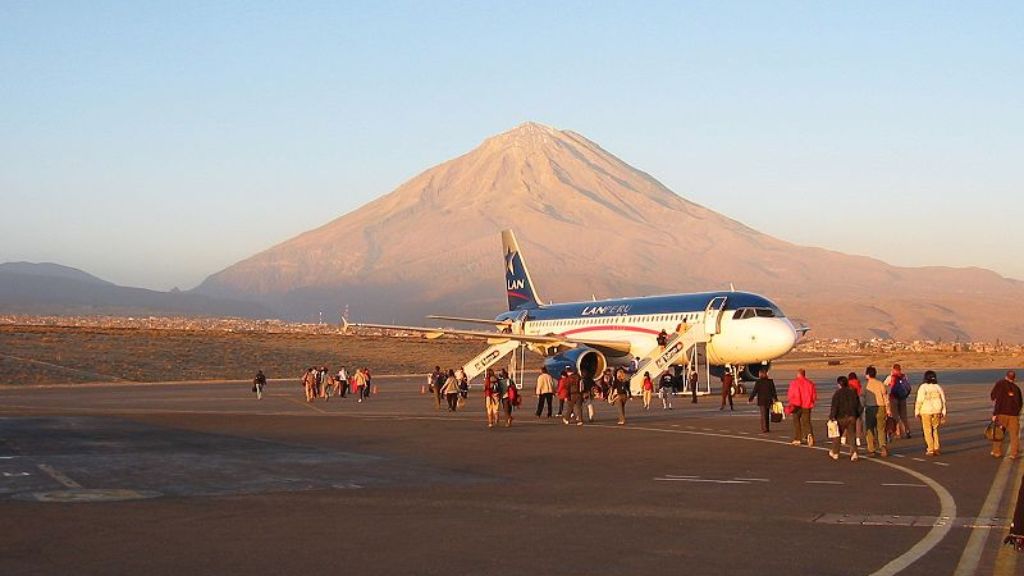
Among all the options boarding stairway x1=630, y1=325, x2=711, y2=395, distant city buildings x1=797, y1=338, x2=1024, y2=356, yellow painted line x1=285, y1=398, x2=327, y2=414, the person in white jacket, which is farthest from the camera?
distant city buildings x1=797, y1=338, x2=1024, y2=356

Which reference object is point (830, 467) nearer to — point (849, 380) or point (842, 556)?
point (849, 380)

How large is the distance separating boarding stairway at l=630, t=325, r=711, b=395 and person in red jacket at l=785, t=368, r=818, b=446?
1773 centimetres

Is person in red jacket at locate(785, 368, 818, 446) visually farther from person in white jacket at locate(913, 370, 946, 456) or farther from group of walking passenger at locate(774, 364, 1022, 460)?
person in white jacket at locate(913, 370, 946, 456)

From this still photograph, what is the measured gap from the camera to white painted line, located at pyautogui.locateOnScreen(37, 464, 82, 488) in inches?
763

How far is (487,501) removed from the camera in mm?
17453

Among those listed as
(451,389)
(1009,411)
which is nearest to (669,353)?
(451,389)

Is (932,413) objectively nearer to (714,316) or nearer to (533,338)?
(714,316)

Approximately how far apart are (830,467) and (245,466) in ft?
32.8

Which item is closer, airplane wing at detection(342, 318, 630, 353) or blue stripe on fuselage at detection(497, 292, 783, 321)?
blue stripe on fuselage at detection(497, 292, 783, 321)

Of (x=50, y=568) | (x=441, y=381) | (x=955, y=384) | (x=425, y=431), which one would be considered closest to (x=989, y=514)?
(x=50, y=568)

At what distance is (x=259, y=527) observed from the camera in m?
14.9

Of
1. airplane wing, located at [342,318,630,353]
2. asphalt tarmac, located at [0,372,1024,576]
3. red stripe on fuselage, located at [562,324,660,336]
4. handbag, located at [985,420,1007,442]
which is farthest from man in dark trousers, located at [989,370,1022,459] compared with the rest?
airplane wing, located at [342,318,630,353]

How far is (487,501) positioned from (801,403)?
11680 millimetres

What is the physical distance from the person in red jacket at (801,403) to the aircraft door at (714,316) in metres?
18.9
